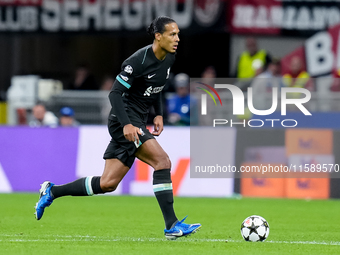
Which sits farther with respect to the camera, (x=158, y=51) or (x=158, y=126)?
(x=158, y=126)

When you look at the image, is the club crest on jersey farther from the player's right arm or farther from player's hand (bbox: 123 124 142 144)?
player's hand (bbox: 123 124 142 144)

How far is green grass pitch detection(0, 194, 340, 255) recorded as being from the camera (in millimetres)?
6734

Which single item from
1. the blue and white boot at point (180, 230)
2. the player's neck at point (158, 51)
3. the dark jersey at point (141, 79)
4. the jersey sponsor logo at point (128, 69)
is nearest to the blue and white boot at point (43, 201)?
the dark jersey at point (141, 79)

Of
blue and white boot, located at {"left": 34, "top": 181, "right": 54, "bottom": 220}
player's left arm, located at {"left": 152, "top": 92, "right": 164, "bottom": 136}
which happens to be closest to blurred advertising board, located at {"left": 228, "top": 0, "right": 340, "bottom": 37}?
player's left arm, located at {"left": 152, "top": 92, "right": 164, "bottom": 136}

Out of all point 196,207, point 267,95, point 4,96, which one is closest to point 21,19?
point 4,96

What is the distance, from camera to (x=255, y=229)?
7.28 meters

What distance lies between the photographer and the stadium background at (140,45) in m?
13.3

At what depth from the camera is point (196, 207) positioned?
37.4 ft

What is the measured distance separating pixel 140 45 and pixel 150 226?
13175 mm

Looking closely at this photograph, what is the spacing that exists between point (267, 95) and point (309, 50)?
13.0 feet

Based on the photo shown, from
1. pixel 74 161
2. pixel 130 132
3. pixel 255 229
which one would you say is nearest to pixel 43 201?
pixel 130 132

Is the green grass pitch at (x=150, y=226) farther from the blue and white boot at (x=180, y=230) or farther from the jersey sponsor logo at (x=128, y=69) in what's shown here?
the jersey sponsor logo at (x=128, y=69)

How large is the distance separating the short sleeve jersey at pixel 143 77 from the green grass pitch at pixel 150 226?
1.35 m

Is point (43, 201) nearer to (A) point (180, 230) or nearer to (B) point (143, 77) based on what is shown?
(A) point (180, 230)
